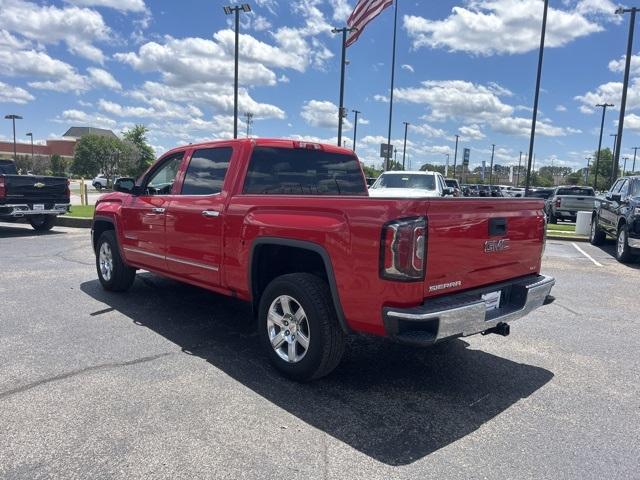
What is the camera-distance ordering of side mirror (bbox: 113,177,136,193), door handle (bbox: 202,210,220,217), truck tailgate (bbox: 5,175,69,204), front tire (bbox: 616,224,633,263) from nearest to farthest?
door handle (bbox: 202,210,220,217) < side mirror (bbox: 113,177,136,193) < front tire (bbox: 616,224,633,263) < truck tailgate (bbox: 5,175,69,204)

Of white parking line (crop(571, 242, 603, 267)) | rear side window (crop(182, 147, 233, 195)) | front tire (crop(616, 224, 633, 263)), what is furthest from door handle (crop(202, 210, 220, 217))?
front tire (crop(616, 224, 633, 263))

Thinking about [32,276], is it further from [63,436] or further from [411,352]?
[411,352]

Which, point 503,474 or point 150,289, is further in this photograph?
point 150,289

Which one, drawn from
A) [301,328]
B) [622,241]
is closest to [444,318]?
[301,328]

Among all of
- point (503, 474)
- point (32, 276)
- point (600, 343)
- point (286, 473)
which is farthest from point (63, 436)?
point (32, 276)

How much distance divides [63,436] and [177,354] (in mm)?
1469

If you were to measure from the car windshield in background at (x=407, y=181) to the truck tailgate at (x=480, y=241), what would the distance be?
366 inches

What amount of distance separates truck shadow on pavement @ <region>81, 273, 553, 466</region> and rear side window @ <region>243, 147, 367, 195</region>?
1.53 meters

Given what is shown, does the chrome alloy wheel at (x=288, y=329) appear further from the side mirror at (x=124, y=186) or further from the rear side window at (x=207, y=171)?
the side mirror at (x=124, y=186)

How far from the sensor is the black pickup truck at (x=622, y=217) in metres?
9.86

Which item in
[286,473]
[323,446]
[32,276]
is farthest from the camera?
[32,276]

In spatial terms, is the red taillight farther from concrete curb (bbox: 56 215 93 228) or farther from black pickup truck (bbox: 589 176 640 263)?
concrete curb (bbox: 56 215 93 228)

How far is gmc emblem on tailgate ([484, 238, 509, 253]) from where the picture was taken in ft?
12.0

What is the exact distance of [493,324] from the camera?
140 inches
